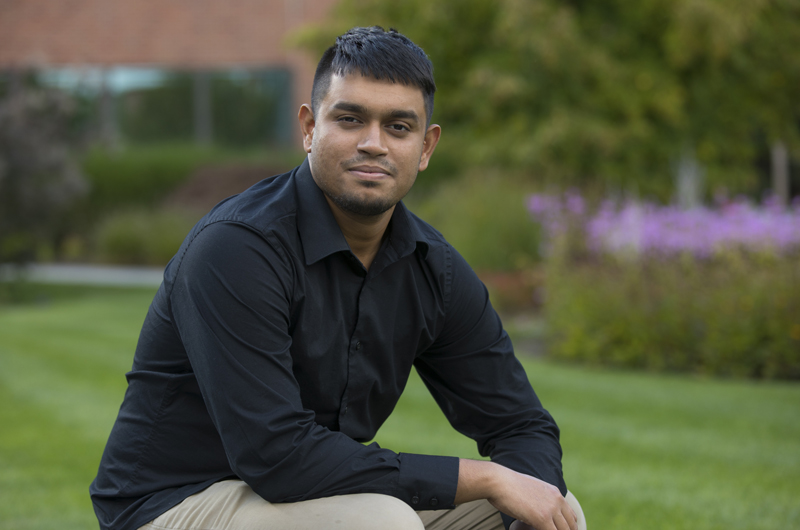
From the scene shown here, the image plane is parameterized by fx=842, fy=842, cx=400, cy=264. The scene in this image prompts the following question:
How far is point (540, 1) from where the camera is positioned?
1158 centimetres

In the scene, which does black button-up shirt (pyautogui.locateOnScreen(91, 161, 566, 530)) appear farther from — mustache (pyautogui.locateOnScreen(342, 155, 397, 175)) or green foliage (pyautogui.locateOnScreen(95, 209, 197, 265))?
green foliage (pyautogui.locateOnScreen(95, 209, 197, 265))

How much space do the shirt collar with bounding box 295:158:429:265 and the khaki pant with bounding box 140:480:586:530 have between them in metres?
0.61

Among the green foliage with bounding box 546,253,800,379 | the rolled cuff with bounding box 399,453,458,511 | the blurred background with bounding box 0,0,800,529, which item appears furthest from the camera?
the green foliage with bounding box 546,253,800,379

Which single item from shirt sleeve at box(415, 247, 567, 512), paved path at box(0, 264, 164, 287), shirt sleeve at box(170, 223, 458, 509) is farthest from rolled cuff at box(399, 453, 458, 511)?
paved path at box(0, 264, 164, 287)

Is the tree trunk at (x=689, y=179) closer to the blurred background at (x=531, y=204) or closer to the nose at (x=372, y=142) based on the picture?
the blurred background at (x=531, y=204)

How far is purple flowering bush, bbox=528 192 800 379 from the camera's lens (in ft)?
23.1

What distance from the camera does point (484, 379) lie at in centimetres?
252

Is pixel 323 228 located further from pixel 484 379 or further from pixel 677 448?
pixel 677 448

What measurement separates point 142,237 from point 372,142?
55.1ft

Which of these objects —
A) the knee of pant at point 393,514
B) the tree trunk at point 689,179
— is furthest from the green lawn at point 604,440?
the tree trunk at point 689,179

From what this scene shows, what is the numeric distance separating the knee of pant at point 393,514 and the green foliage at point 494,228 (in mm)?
8297

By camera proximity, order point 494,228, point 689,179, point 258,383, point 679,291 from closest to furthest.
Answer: point 258,383
point 679,291
point 494,228
point 689,179

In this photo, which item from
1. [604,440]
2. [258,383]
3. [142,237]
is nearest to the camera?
[258,383]

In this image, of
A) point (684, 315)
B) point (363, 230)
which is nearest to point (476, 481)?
point (363, 230)
